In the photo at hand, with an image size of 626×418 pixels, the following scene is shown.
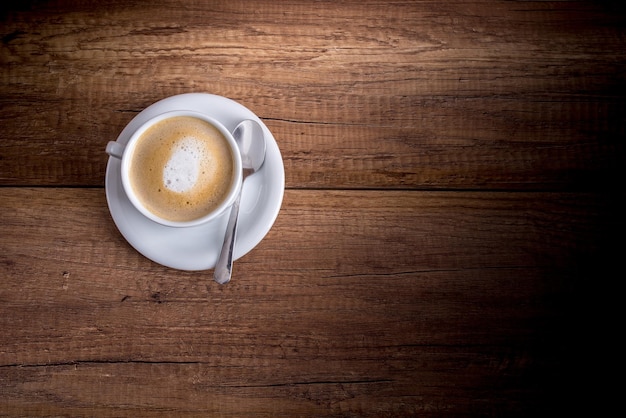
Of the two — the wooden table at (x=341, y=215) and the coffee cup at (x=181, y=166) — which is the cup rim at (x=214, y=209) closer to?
the coffee cup at (x=181, y=166)

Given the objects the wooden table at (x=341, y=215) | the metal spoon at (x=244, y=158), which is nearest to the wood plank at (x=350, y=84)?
the wooden table at (x=341, y=215)

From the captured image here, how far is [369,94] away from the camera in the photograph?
3.45 feet

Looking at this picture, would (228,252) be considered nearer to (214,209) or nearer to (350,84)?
(214,209)

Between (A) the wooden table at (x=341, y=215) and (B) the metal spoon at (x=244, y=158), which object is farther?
(A) the wooden table at (x=341, y=215)

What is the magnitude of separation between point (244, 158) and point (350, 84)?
26 centimetres

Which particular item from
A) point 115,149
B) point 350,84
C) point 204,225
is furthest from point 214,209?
point 350,84

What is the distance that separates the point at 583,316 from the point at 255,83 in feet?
2.35

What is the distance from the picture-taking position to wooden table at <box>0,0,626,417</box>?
1.01 meters

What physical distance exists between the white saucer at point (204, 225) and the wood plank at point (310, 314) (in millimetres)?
86

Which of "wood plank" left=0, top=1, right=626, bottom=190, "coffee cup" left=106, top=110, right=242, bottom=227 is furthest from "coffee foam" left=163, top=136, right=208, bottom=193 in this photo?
"wood plank" left=0, top=1, right=626, bottom=190

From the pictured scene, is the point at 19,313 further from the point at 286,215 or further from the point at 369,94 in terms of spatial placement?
the point at 369,94

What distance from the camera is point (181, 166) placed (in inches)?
35.2

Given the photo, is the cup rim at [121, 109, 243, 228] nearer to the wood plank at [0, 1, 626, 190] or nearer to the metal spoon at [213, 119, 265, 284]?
the metal spoon at [213, 119, 265, 284]

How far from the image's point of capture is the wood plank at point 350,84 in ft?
3.41
